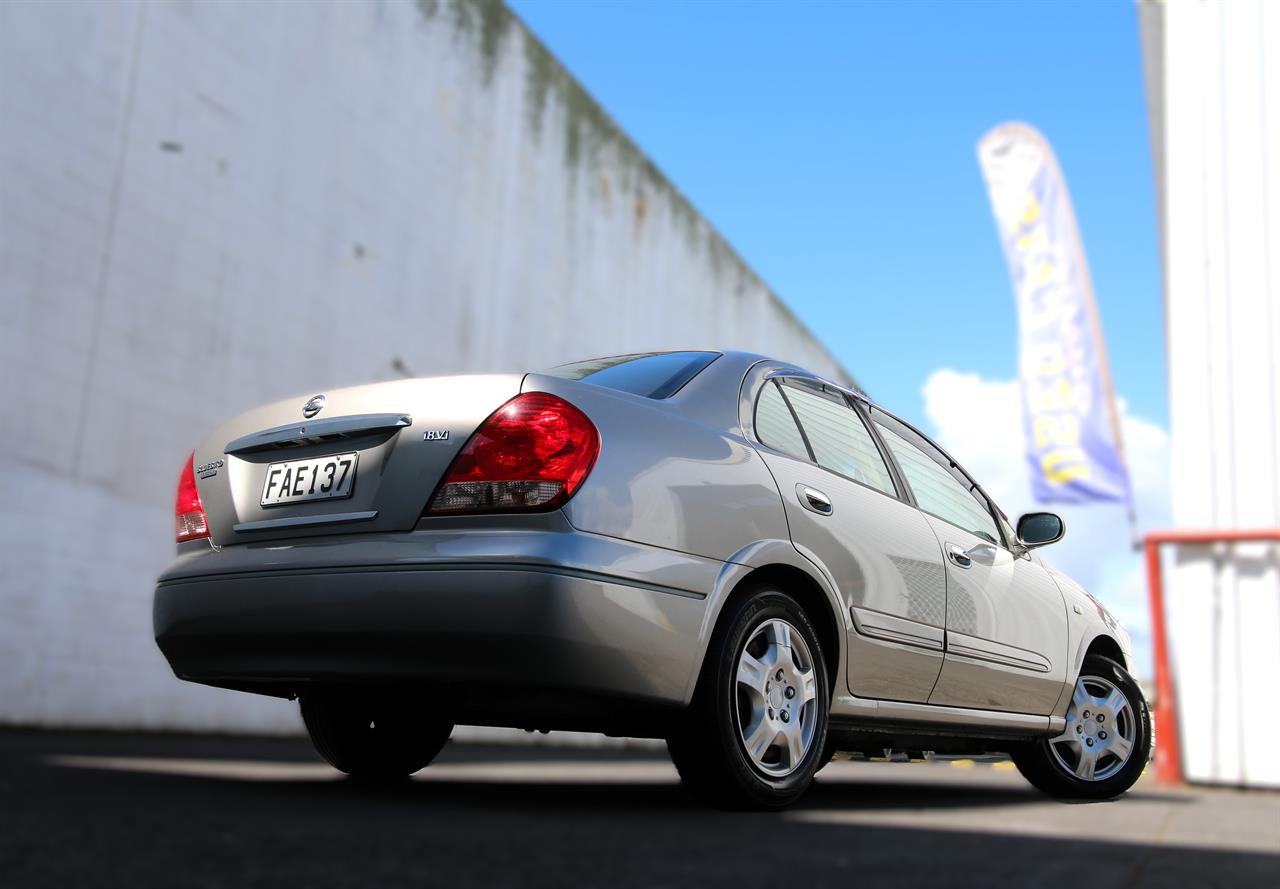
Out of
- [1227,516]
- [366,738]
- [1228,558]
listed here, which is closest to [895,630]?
[366,738]

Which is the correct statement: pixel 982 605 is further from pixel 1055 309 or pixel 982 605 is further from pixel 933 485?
pixel 1055 309

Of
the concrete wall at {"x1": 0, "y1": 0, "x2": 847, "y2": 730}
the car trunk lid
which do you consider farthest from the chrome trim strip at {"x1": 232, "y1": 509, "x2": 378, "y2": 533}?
the concrete wall at {"x1": 0, "y1": 0, "x2": 847, "y2": 730}

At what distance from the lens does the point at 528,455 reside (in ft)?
4.75

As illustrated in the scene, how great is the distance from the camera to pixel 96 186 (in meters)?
20.6

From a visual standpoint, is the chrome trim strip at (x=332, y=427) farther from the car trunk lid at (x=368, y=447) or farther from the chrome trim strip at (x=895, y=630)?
the chrome trim strip at (x=895, y=630)

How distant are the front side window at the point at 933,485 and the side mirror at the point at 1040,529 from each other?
15cm

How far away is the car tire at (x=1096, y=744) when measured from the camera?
1.40 metres

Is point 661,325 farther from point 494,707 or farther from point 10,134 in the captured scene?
point 10,134

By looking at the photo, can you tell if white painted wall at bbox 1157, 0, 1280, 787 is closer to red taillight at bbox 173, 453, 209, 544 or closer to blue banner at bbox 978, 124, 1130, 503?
blue banner at bbox 978, 124, 1130, 503

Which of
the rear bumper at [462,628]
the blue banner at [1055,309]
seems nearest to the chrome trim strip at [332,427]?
the rear bumper at [462,628]

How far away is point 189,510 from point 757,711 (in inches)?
36.0

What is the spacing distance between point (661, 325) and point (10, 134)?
49.7 ft

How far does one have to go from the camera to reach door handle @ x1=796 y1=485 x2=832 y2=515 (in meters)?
1.32

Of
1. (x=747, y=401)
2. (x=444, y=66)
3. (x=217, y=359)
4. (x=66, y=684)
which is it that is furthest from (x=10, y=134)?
(x=747, y=401)
